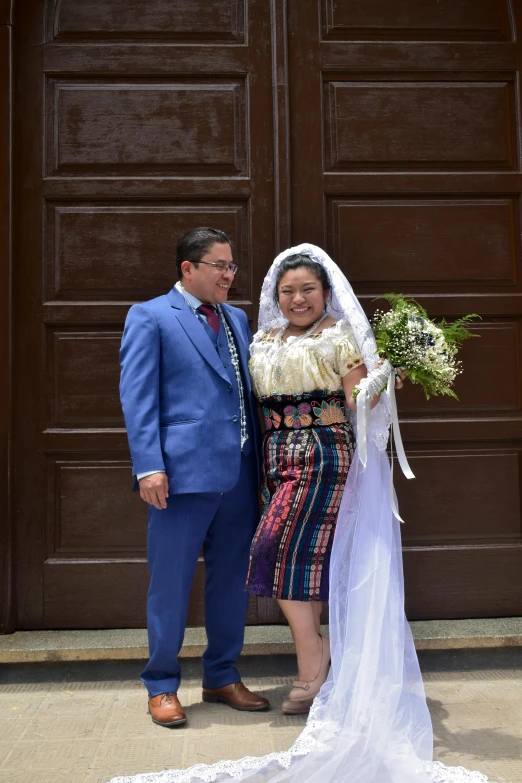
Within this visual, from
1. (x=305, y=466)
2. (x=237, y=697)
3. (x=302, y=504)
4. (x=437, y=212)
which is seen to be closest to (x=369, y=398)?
(x=305, y=466)

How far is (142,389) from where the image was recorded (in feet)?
11.0

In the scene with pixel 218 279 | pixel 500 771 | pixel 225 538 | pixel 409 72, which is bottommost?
pixel 500 771

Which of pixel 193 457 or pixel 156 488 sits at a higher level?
pixel 193 457

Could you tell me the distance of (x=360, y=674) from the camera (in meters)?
2.94

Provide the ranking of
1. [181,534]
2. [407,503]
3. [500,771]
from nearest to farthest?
[500,771]
[181,534]
[407,503]

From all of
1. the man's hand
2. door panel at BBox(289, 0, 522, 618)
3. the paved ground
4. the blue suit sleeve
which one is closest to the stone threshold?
the paved ground

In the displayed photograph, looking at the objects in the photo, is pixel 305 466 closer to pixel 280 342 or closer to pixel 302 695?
pixel 280 342

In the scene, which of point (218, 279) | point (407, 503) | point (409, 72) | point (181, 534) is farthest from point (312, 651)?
point (409, 72)

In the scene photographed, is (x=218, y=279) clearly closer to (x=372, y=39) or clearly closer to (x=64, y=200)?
(x=64, y=200)

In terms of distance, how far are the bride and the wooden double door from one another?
86cm

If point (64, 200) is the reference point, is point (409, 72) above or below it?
above

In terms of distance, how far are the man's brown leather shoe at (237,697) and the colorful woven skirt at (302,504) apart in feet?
1.53

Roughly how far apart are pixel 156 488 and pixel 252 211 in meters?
1.72

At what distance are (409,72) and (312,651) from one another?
302cm
